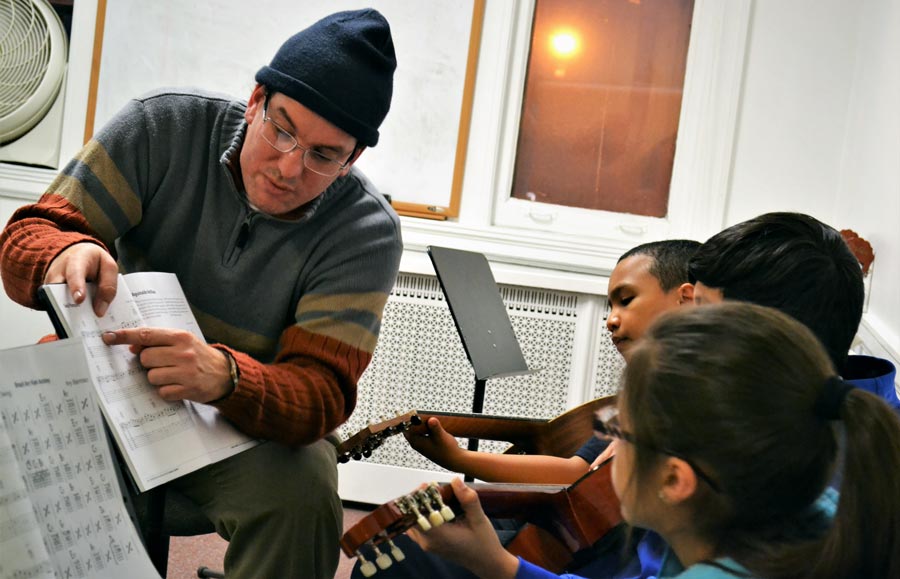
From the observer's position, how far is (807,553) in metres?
0.90

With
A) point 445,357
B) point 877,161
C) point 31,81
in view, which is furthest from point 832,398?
point 31,81

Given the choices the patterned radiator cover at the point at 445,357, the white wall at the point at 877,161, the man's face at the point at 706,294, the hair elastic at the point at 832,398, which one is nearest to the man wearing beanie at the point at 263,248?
the man's face at the point at 706,294

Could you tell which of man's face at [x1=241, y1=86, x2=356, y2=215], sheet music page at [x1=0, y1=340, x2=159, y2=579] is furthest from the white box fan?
sheet music page at [x1=0, y1=340, x2=159, y2=579]

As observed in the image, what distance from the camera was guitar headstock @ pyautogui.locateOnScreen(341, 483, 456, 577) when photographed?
110 cm

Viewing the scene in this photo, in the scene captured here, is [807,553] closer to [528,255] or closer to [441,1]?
[528,255]

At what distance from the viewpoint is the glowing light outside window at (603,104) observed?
3.02m

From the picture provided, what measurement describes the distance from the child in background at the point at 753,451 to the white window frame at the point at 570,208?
202cm

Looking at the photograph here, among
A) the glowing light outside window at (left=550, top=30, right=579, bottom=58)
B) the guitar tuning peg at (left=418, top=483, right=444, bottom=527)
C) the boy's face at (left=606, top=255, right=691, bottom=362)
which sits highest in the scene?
the glowing light outside window at (left=550, top=30, right=579, bottom=58)

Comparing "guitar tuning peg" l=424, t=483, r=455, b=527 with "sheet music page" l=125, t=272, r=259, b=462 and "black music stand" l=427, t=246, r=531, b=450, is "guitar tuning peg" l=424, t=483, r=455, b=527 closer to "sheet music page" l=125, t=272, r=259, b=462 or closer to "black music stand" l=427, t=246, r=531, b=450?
"sheet music page" l=125, t=272, r=259, b=462

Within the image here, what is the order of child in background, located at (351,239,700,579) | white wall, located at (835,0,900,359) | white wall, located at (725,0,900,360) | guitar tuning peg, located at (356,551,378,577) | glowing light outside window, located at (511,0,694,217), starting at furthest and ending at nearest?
glowing light outside window, located at (511,0,694,217) < white wall, located at (725,0,900,360) < white wall, located at (835,0,900,359) < child in background, located at (351,239,700,579) < guitar tuning peg, located at (356,551,378,577)

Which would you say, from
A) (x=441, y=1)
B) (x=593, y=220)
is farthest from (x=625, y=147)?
(x=441, y=1)

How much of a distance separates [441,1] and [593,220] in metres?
0.83

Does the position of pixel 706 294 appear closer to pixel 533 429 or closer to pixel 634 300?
pixel 634 300

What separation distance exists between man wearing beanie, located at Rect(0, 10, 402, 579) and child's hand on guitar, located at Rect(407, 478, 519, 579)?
35 cm
